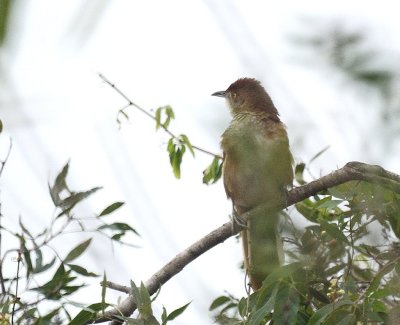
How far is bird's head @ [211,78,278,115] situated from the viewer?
5849 millimetres

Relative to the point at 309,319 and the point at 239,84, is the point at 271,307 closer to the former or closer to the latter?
the point at 309,319

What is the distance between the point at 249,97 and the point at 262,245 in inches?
136

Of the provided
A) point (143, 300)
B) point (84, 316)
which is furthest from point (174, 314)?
point (84, 316)

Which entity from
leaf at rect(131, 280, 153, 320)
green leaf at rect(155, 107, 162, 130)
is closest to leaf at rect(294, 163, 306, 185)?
green leaf at rect(155, 107, 162, 130)

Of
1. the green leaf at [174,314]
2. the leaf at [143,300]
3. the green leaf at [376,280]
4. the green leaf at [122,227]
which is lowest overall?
the green leaf at [376,280]

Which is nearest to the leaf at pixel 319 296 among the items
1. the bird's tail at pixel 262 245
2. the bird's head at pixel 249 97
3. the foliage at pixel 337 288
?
the foliage at pixel 337 288

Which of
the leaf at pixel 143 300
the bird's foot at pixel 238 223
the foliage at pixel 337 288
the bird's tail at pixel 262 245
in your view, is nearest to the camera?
the bird's tail at pixel 262 245

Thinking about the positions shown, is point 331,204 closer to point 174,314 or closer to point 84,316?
point 174,314

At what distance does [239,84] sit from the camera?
643 cm

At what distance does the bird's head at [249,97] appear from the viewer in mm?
5849

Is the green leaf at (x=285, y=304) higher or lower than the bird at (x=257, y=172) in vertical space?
lower

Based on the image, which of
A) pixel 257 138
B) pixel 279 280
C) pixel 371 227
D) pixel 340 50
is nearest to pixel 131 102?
pixel 279 280

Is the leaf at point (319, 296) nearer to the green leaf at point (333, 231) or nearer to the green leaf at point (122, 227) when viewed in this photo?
the green leaf at point (333, 231)

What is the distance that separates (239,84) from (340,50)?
16.6 feet
